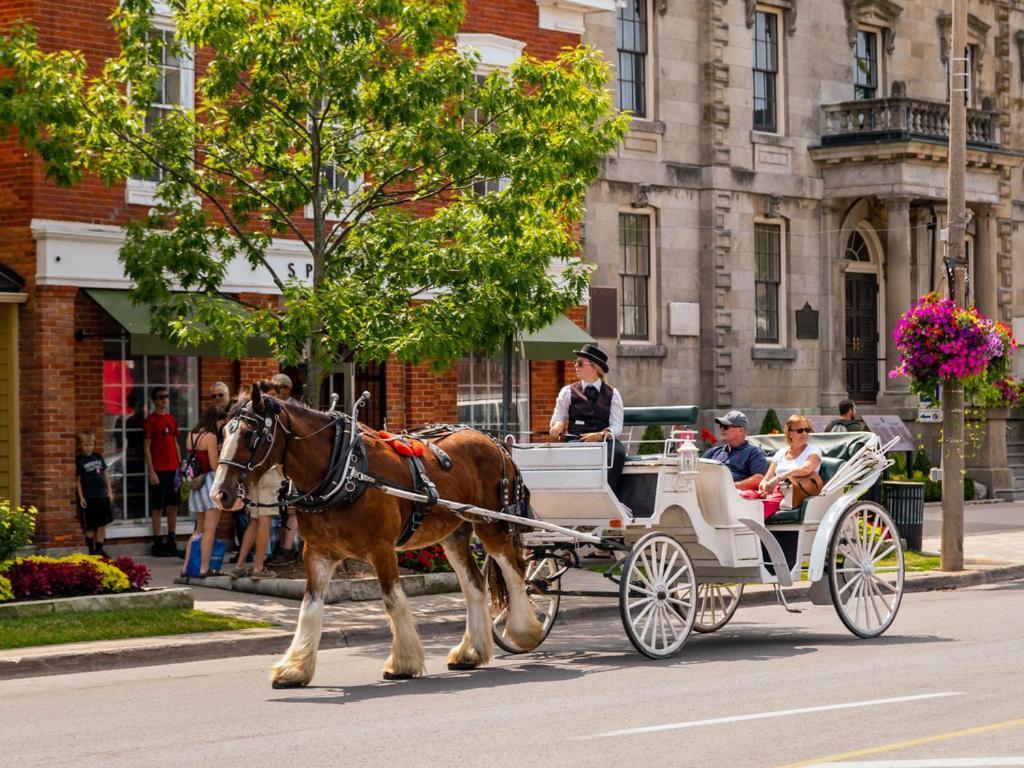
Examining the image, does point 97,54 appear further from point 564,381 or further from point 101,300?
point 564,381

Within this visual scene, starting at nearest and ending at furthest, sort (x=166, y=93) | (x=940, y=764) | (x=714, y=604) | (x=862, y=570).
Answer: (x=940, y=764)
(x=862, y=570)
(x=714, y=604)
(x=166, y=93)

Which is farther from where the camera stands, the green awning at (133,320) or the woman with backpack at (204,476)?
the green awning at (133,320)

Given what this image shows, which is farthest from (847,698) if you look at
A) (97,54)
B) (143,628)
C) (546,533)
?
(97,54)

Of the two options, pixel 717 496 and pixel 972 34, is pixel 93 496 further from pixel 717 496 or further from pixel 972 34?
pixel 972 34

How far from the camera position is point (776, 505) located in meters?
13.8

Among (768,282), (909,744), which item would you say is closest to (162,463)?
(909,744)

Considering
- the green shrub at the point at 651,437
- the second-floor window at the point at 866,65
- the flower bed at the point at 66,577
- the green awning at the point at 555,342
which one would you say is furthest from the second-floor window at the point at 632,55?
the flower bed at the point at 66,577

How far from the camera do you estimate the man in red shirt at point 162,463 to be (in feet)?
64.6

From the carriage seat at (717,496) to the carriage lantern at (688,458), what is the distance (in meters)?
0.15

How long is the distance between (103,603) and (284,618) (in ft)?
5.09

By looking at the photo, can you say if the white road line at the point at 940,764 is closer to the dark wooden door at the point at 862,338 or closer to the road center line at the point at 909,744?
the road center line at the point at 909,744

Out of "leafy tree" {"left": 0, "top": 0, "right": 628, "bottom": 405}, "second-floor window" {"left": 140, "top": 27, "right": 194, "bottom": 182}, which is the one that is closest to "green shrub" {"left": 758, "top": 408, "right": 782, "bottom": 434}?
"leafy tree" {"left": 0, "top": 0, "right": 628, "bottom": 405}

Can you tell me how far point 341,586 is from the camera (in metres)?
16.1

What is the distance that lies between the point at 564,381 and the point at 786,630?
10904mm
